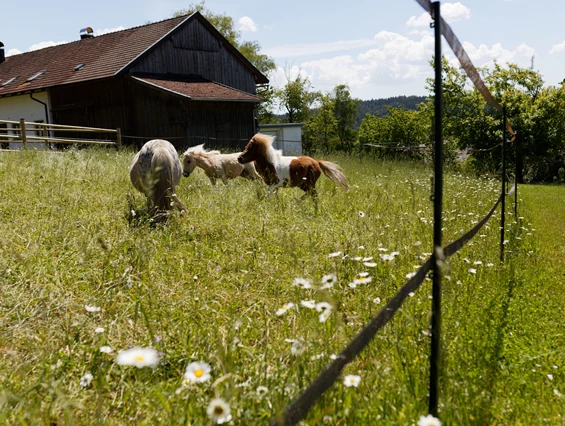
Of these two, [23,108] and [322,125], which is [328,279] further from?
[322,125]

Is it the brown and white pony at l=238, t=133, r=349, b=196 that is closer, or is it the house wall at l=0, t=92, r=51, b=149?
the brown and white pony at l=238, t=133, r=349, b=196

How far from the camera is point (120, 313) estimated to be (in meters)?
3.40

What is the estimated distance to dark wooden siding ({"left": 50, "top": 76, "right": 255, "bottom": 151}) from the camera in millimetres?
22938

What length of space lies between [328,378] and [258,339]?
1.77 m

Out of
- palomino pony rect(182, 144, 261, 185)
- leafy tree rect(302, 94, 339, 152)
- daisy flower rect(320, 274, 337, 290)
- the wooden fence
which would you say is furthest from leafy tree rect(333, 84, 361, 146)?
daisy flower rect(320, 274, 337, 290)

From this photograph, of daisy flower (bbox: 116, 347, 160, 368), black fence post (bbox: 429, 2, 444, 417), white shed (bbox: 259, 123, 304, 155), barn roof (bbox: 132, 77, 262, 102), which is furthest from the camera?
white shed (bbox: 259, 123, 304, 155)

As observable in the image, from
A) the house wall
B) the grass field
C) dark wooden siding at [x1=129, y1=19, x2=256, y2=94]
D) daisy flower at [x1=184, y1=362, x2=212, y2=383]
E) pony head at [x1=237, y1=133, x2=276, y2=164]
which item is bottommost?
the grass field

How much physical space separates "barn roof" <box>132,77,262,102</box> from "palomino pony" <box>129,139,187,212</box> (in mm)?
15042

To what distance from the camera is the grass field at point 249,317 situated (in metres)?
2.24

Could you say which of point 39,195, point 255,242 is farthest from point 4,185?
point 255,242

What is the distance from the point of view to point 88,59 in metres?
26.6

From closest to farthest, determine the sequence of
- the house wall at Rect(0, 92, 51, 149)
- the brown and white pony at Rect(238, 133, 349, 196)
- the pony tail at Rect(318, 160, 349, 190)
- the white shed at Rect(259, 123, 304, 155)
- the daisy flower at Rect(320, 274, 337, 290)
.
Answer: the daisy flower at Rect(320, 274, 337, 290), the brown and white pony at Rect(238, 133, 349, 196), the pony tail at Rect(318, 160, 349, 190), the house wall at Rect(0, 92, 51, 149), the white shed at Rect(259, 123, 304, 155)

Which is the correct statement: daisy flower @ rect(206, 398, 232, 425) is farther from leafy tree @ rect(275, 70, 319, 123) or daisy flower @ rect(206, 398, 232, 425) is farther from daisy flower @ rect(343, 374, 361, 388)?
leafy tree @ rect(275, 70, 319, 123)

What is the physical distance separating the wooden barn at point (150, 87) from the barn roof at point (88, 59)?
0.28 ft
